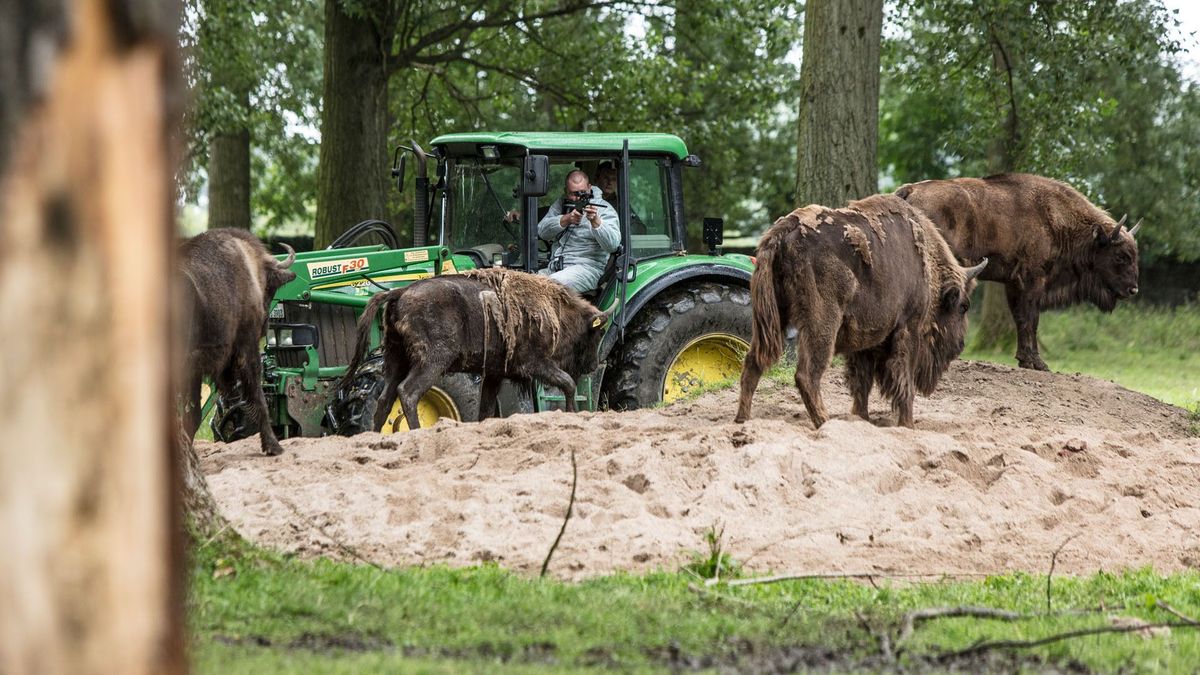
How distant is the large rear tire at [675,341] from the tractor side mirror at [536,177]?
1674mm

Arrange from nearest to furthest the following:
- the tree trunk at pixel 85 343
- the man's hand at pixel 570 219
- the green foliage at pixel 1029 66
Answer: the tree trunk at pixel 85 343 → the man's hand at pixel 570 219 → the green foliage at pixel 1029 66

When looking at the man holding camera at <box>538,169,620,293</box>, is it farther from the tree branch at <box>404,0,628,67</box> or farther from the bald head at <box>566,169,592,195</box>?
the tree branch at <box>404,0,628,67</box>

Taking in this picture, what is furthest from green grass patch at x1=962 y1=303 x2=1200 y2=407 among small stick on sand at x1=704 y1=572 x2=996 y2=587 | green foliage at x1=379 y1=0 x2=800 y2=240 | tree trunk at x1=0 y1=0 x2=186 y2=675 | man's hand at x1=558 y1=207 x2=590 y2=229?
tree trunk at x1=0 y1=0 x2=186 y2=675

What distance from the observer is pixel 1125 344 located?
90.4 feet

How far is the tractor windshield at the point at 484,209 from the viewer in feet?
39.3

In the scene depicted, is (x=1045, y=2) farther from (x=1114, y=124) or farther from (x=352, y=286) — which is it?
(x=1114, y=124)

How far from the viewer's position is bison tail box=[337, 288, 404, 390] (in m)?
10.4

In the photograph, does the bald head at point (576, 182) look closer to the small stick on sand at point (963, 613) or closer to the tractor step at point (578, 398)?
the tractor step at point (578, 398)

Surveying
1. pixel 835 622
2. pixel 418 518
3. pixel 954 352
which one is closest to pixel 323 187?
pixel 954 352

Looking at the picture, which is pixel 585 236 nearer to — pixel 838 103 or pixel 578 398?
pixel 578 398

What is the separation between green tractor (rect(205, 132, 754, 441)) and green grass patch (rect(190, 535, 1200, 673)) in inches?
196

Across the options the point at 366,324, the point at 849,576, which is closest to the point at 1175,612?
the point at 849,576

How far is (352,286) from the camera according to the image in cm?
1187

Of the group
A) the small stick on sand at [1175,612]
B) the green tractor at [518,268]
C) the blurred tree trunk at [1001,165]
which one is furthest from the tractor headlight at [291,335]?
the blurred tree trunk at [1001,165]
